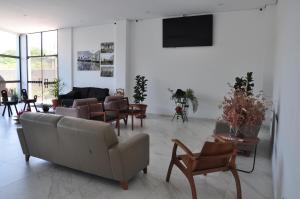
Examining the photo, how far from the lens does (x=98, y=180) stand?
3031 mm

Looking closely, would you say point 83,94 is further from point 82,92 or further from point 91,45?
point 91,45

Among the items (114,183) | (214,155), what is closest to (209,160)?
A: (214,155)

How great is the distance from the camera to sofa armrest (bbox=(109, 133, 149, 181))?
266cm

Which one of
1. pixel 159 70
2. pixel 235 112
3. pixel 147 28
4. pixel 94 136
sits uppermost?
pixel 147 28

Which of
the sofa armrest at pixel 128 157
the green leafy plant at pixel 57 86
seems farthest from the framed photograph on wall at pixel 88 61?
the sofa armrest at pixel 128 157

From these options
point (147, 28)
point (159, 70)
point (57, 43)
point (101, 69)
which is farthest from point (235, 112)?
point (57, 43)

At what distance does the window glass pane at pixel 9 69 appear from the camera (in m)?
10.5

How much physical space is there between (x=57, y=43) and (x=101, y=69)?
8.55ft

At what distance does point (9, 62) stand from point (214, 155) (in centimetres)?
1122

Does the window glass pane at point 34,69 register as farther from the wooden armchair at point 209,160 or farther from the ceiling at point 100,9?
the wooden armchair at point 209,160

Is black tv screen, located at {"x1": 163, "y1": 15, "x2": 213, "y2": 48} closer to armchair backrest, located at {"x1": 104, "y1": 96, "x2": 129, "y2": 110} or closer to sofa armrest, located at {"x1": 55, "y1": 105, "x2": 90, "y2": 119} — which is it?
armchair backrest, located at {"x1": 104, "y1": 96, "x2": 129, "y2": 110}

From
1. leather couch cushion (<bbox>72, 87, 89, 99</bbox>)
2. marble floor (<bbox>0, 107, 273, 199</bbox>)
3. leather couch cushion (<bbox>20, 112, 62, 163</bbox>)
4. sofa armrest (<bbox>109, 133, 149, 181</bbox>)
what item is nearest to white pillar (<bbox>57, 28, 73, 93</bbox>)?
leather couch cushion (<bbox>72, 87, 89, 99</bbox>)

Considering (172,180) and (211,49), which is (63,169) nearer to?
(172,180)

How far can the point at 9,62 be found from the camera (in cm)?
1077
